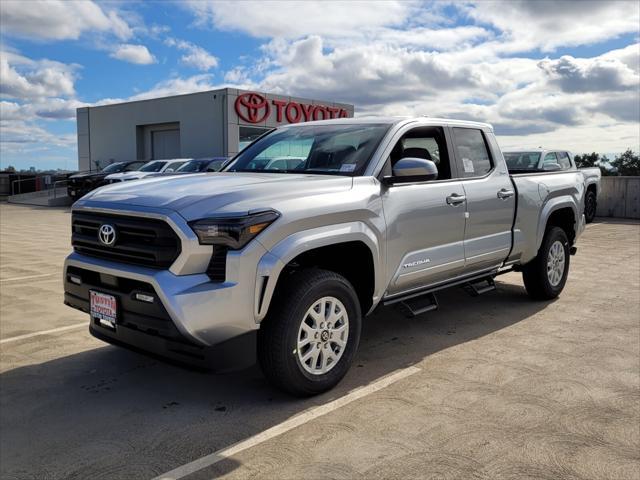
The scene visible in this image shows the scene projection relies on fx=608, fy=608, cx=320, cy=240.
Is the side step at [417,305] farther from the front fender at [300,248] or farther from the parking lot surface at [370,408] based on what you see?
the front fender at [300,248]

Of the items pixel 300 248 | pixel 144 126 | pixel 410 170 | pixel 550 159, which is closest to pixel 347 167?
pixel 410 170

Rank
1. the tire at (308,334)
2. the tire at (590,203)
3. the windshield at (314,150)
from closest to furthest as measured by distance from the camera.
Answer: the tire at (308,334) → the windshield at (314,150) → the tire at (590,203)

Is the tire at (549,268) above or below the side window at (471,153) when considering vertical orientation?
below

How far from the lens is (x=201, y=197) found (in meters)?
3.58

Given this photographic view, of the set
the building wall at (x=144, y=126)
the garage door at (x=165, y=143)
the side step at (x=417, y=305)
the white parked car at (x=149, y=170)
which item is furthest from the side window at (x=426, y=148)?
the garage door at (x=165, y=143)

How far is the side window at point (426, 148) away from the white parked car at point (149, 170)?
51.2 ft

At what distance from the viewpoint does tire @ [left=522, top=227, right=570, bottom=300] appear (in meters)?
6.48

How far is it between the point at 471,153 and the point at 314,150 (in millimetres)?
1564

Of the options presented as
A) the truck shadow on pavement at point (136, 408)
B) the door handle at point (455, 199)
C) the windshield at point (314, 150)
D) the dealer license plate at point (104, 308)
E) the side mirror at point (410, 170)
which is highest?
the windshield at point (314, 150)

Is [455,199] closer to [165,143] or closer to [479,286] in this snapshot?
[479,286]

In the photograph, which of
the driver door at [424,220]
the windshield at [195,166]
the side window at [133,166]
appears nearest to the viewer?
the driver door at [424,220]

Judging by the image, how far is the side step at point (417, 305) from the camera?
4.71 metres

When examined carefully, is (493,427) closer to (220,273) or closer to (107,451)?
(220,273)

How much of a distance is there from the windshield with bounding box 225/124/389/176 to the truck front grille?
1.45 meters
